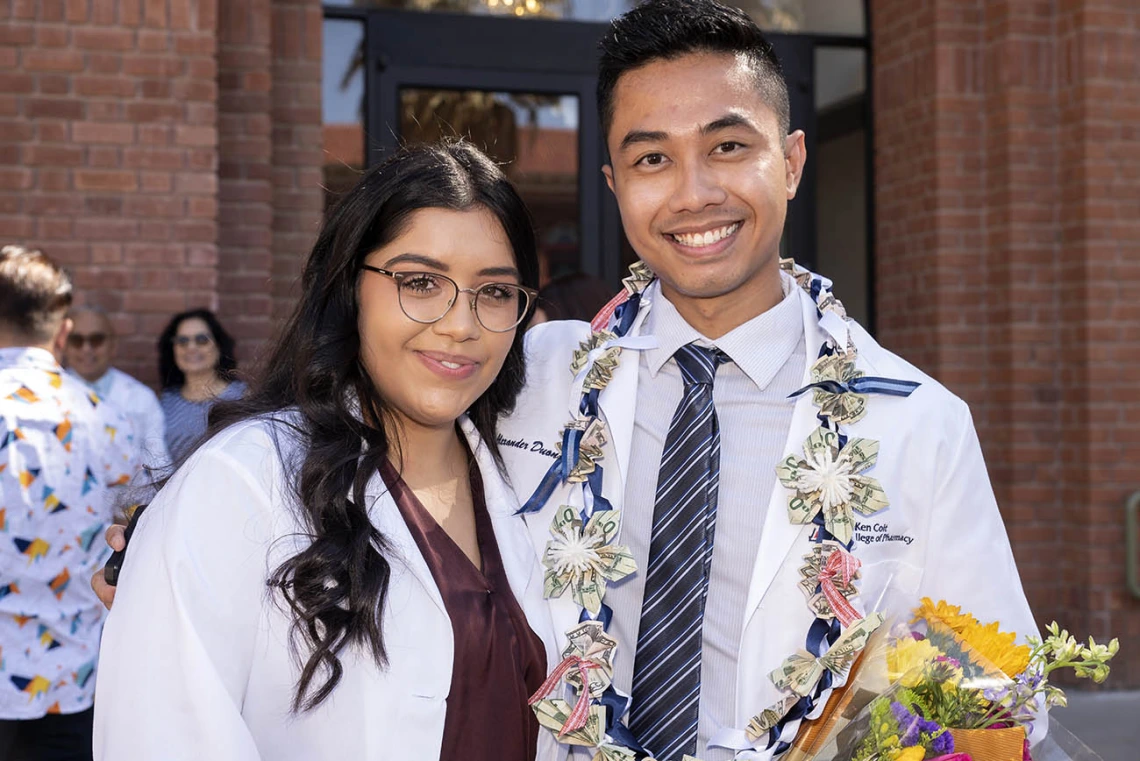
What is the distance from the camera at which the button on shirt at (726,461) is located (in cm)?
237

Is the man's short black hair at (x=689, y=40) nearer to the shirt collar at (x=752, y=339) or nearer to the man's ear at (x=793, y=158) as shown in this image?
the man's ear at (x=793, y=158)

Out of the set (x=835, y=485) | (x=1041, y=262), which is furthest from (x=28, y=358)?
(x=1041, y=262)

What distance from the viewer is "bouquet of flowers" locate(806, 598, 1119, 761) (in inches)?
66.6

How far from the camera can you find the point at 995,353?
6.29 m

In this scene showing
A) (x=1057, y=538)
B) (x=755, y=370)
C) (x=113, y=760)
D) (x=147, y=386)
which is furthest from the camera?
(x=1057, y=538)

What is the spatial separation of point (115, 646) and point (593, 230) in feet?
15.9

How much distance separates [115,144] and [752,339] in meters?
3.60

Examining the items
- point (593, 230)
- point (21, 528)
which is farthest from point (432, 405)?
point (593, 230)

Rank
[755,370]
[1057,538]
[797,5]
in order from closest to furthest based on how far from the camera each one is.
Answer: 1. [755,370]
2. [1057,538]
3. [797,5]

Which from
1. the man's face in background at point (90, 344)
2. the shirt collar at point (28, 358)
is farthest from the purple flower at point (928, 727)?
the man's face in background at point (90, 344)

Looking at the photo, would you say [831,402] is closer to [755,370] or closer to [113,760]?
[755,370]

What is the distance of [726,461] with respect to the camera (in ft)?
8.11

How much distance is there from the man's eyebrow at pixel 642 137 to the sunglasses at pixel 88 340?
335cm

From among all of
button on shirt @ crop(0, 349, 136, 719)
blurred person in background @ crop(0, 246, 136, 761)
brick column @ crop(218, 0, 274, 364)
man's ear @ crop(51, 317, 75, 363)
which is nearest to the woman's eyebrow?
blurred person in background @ crop(0, 246, 136, 761)
